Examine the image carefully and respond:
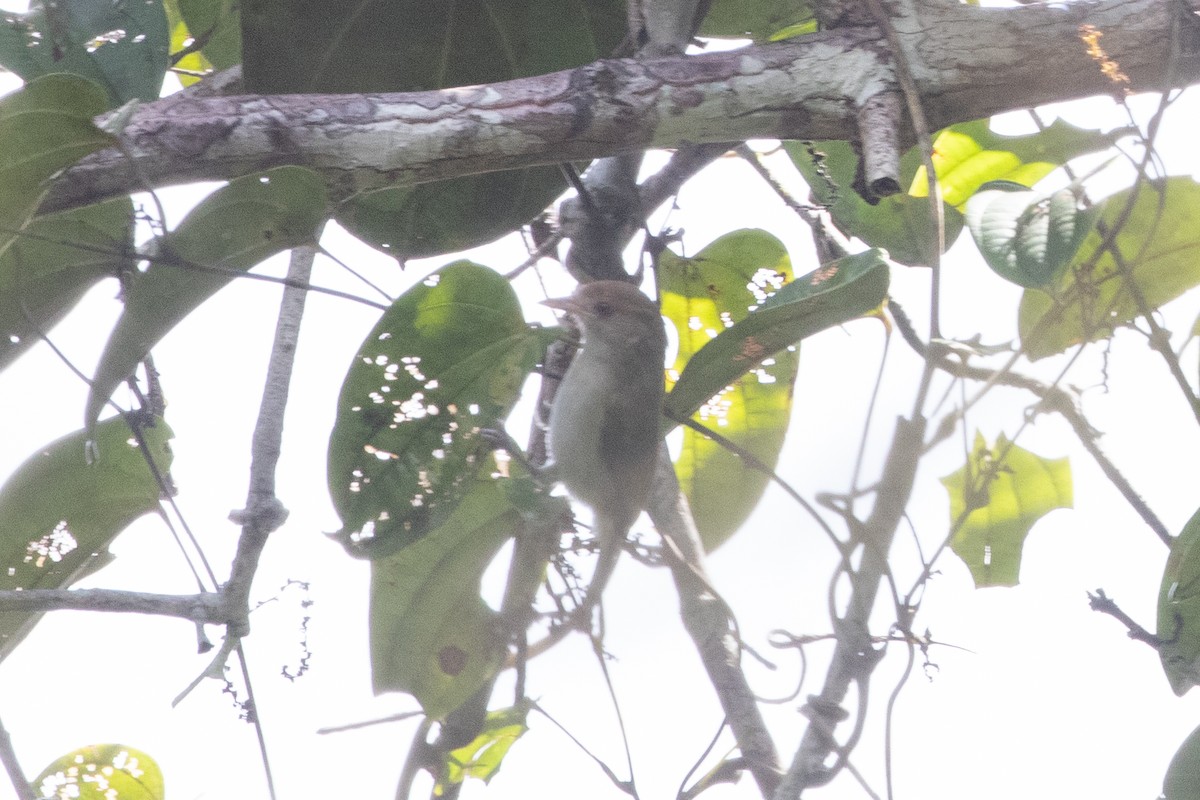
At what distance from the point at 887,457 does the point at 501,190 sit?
816mm

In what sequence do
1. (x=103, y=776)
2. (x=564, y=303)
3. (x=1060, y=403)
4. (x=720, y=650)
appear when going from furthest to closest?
1. (x=103, y=776)
2. (x=564, y=303)
3. (x=1060, y=403)
4. (x=720, y=650)

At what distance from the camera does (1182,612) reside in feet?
3.49

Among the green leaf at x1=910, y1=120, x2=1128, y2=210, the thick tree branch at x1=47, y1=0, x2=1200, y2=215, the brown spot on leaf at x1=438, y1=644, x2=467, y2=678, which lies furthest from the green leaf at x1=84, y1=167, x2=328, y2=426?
the green leaf at x1=910, y1=120, x2=1128, y2=210

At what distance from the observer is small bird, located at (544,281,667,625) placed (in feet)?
2.70

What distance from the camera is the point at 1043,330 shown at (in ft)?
2.58

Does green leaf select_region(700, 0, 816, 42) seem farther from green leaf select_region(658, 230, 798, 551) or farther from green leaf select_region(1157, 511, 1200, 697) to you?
green leaf select_region(1157, 511, 1200, 697)

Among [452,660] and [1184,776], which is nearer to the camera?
[452,660]

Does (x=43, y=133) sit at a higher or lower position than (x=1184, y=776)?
higher

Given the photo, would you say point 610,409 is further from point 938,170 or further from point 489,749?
point 938,170

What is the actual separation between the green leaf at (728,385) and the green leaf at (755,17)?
369 mm

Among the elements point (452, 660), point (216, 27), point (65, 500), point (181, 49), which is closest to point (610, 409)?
point (452, 660)

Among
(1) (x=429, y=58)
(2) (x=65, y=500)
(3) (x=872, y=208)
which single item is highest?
(1) (x=429, y=58)

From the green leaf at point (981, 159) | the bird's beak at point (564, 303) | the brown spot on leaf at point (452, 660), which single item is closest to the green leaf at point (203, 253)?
the bird's beak at point (564, 303)

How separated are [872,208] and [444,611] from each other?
28.8 inches
